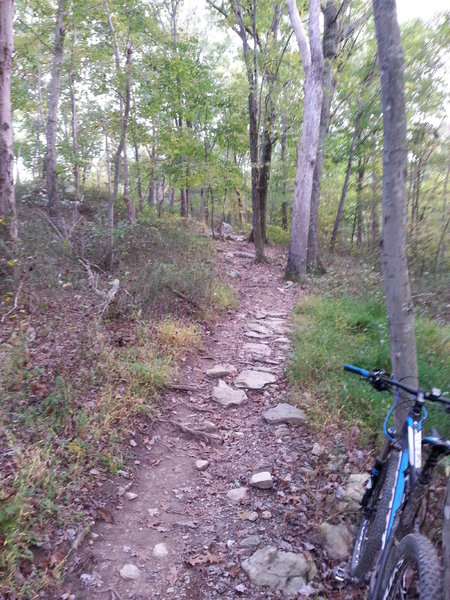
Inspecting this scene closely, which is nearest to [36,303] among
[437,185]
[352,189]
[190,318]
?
[190,318]

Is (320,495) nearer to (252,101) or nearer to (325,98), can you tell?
(252,101)

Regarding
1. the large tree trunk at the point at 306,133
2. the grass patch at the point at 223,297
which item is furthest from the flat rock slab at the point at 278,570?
the large tree trunk at the point at 306,133

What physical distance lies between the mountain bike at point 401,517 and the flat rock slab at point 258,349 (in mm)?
3773

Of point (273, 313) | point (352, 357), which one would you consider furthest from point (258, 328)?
point (352, 357)

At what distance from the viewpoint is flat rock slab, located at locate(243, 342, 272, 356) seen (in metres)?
6.61

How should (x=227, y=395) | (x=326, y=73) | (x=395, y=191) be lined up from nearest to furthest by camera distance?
(x=395, y=191) → (x=227, y=395) → (x=326, y=73)

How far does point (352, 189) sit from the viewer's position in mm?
23375

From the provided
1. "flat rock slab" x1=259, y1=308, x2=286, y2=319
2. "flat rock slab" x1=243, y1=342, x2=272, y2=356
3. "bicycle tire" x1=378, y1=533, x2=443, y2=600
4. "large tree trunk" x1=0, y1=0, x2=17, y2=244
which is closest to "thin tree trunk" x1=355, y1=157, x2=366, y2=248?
"flat rock slab" x1=259, y1=308, x2=286, y2=319

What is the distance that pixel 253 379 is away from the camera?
18.8ft

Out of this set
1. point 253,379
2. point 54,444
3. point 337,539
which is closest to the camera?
point 337,539

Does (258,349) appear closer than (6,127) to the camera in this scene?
Yes

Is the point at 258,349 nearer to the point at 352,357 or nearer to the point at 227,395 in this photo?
the point at 227,395

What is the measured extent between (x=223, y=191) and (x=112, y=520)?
14.0 m

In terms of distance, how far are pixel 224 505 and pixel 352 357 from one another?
279 centimetres
